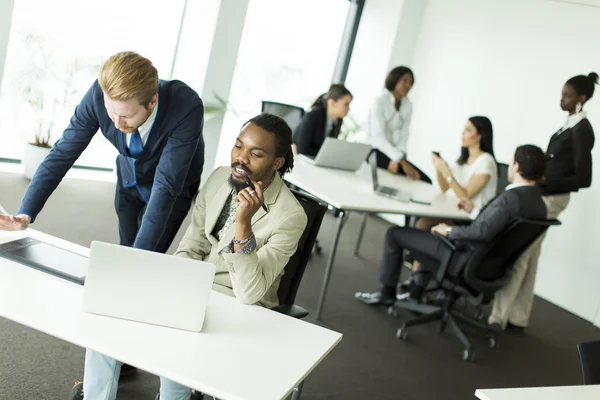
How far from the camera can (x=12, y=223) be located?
90.4 inches

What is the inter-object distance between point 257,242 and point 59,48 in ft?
13.2

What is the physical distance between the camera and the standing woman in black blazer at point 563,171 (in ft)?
15.6

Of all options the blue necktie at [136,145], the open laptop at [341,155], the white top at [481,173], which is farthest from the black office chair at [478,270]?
the blue necktie at [136,145]

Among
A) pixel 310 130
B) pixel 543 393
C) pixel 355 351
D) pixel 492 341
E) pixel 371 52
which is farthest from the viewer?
pixel 371 52

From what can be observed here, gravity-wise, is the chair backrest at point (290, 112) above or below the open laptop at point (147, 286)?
above

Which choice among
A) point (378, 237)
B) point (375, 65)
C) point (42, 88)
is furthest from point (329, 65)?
point (42, 88)

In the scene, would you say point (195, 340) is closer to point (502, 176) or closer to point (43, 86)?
point (502, 176)

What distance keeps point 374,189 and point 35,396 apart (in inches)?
105

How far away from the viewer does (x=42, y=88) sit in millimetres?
5633

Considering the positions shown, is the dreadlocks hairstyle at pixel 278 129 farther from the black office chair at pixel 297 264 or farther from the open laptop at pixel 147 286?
the open laptop at pixel 147 286

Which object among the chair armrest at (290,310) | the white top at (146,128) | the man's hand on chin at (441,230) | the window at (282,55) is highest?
the window at (282,55)

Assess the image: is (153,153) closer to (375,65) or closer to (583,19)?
(583,19)

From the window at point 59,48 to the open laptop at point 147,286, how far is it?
4.09 meters

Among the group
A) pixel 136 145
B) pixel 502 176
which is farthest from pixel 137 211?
pixel 502 176
